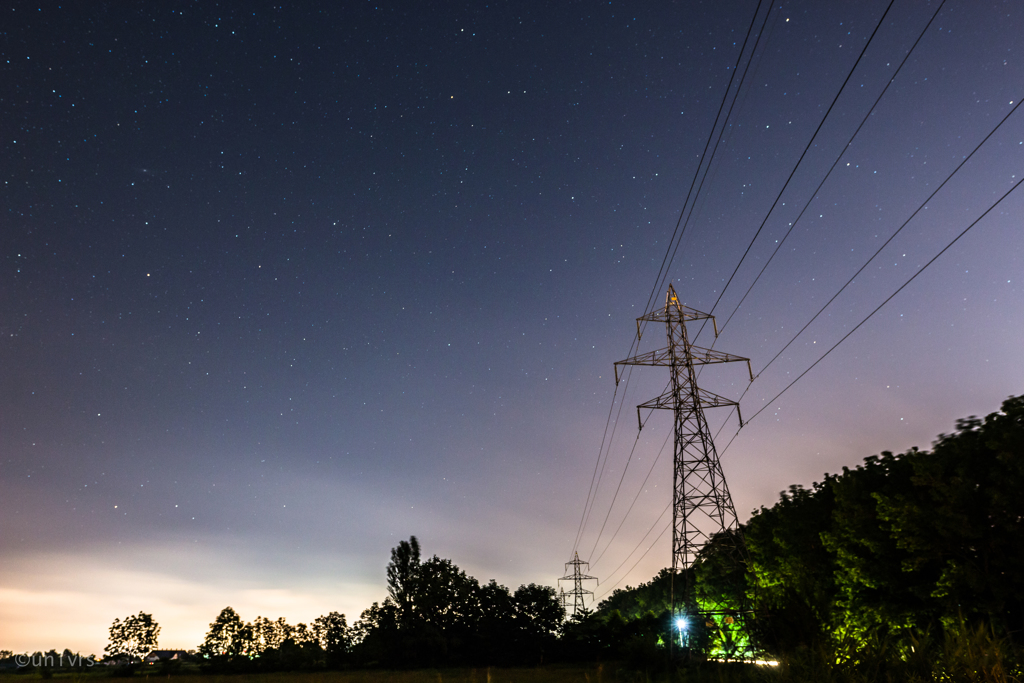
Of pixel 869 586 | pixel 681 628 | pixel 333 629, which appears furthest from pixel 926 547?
pixel 333 629

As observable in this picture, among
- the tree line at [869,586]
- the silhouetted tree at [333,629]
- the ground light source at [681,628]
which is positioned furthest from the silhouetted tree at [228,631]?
the ground light source at [681,628]

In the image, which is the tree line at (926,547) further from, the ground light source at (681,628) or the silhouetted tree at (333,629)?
the silhouetted tree at (333,629)

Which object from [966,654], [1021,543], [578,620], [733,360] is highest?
[733,360]

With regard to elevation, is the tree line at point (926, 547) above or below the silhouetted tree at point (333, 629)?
above

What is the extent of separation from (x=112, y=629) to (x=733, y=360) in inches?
5419

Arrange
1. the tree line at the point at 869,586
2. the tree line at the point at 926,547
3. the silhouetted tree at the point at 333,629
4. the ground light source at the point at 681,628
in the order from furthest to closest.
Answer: the silhouetted tree at the point at 333,629, the ground light source at the point at 681,628, the tree line at the point at 926,547, the tree line at the point at 869,586

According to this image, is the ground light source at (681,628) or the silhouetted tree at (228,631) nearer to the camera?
the ground light source at (681,628)

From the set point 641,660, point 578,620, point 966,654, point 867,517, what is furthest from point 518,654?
point 966,654

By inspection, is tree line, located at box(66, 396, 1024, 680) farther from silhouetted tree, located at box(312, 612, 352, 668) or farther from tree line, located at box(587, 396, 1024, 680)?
silhouetted tree, located at box(312, 612, 352, 668)

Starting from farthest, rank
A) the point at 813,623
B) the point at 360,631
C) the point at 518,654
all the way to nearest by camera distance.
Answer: the point at 360,631 < the point at 518,654 < the point at 813,623

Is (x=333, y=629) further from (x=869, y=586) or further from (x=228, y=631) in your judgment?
(x=869, y=586)

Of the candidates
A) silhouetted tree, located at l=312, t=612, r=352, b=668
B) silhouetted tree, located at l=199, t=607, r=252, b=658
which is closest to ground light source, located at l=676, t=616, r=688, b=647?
silhouetted tree, located at l=312, t=612, r=352, b=668

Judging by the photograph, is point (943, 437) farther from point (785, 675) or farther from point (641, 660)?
point (785, 675)

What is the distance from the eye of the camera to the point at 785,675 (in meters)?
11.9
